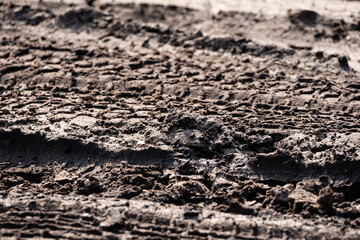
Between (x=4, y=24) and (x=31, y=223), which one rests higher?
(x=4, y=24)

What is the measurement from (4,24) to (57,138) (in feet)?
7.61

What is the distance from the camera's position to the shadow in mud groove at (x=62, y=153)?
345cm

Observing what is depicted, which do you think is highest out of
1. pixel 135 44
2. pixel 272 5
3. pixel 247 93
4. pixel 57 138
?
pixel 272 5

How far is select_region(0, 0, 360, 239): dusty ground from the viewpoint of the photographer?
3004 mm

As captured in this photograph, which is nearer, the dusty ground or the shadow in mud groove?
the dusty ground

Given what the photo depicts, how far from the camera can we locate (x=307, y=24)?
5094mm

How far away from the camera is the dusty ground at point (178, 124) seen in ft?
9.86

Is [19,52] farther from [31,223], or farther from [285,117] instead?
[285,117]

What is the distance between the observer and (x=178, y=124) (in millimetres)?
3635

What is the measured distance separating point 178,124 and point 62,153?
952mm

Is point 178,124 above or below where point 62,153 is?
above

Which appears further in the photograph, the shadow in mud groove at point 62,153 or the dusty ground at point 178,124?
the shadow in mud groove at point 62,153

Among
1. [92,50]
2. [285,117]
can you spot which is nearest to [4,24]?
[92,50]

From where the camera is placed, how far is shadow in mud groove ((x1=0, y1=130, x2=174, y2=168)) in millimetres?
3445
